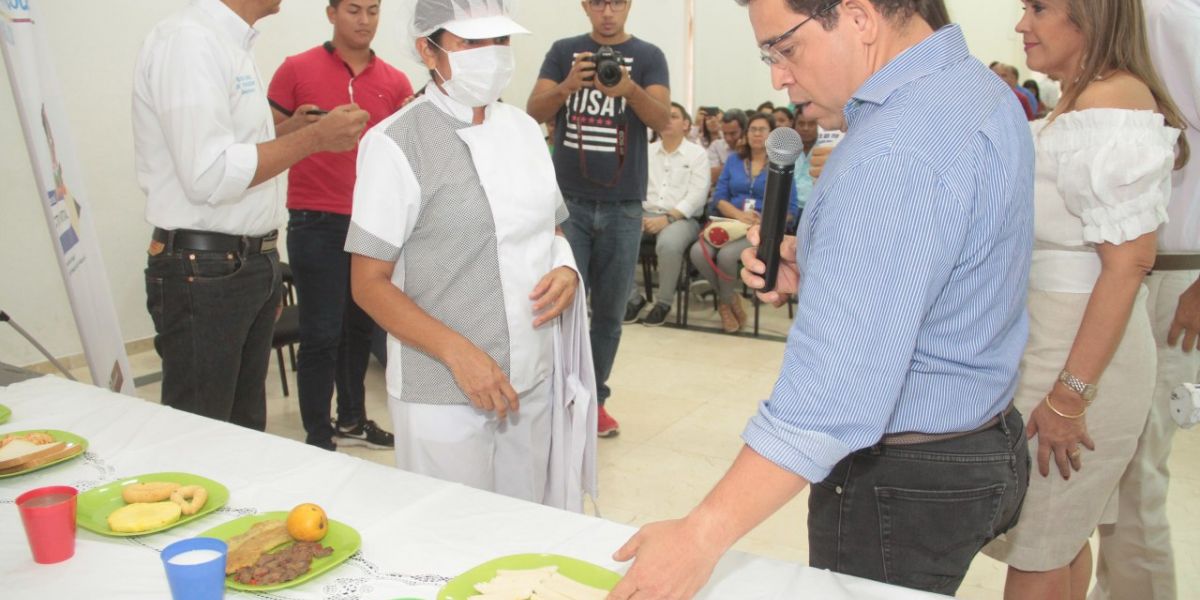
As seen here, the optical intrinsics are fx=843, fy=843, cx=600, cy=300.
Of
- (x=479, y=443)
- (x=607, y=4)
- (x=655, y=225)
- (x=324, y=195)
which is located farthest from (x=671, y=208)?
(x=479, y=443)

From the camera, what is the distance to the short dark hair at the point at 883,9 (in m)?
0.97

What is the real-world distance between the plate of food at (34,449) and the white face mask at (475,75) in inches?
37.6

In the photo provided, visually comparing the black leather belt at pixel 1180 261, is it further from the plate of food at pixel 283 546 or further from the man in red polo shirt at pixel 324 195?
the man in red polo shirt at pixel 324 195

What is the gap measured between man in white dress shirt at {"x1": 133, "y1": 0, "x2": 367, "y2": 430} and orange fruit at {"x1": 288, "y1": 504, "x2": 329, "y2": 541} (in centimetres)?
117

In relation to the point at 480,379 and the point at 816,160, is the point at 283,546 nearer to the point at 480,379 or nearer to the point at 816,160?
the point at 480,379

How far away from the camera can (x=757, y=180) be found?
5.87 metres

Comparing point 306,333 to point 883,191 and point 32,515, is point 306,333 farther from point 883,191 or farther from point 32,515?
point 883,191

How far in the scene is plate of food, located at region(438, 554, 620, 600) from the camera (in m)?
1.03

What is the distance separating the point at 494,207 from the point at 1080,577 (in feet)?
4.82

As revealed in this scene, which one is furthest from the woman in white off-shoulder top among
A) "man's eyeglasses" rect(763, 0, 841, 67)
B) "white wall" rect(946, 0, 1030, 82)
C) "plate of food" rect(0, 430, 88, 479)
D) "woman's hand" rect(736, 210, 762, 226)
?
"white wall" rect(946, 0, 1030, 82)

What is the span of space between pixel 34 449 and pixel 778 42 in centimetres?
139

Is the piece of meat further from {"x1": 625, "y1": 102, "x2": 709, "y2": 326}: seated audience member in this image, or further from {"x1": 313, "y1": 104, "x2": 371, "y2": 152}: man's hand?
{"x1": 625, "y1": 102, "x2": 709, "y2": 326}: seated audience member

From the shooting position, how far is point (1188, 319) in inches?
71.6

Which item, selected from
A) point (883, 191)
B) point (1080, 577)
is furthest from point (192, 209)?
point (1080, 577)
